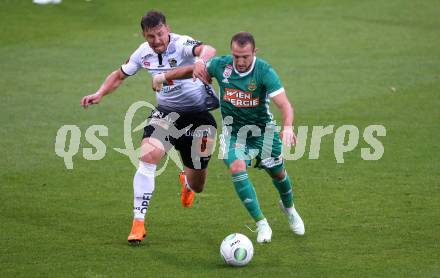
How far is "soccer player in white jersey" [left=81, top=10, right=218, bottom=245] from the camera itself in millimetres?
10156

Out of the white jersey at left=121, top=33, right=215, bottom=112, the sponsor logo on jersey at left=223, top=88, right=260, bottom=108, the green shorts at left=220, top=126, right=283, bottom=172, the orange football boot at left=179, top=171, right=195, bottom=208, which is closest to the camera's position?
the sponsor logo on jersey at left=223, top=88, right=260, bottom=108

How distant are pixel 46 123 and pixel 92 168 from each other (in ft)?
8.93

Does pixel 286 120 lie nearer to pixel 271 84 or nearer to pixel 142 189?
pixel 271 84

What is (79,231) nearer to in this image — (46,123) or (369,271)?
(369,271)

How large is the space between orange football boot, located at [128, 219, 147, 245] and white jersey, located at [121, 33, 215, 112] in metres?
1.53

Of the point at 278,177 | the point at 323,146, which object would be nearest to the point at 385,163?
the point at 323,146

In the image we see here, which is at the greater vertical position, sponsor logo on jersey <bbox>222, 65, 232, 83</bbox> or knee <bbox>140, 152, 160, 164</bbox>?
sponsor logo on jersey <bbox>222, 65, 232, 83</bbox>

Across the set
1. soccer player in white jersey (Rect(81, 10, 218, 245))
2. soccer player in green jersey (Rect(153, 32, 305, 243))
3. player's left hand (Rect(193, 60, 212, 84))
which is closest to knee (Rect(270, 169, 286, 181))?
soccer player in green jersey (Rect(153, 32, 305, 243))

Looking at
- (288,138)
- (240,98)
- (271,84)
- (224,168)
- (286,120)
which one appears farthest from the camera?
(224,168)

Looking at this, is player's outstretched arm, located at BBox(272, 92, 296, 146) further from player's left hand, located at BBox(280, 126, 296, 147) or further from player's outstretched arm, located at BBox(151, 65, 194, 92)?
player's outstretched arm, located at BBox(151, 65, 194, 92)

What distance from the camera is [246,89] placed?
32.2 feet

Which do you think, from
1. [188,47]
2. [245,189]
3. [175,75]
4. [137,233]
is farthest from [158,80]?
[137,233]

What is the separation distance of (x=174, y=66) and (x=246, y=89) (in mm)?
1132

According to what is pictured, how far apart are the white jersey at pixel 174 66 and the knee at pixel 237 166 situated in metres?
1.31
